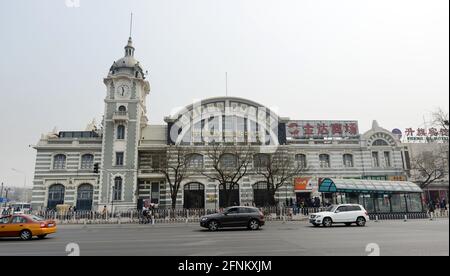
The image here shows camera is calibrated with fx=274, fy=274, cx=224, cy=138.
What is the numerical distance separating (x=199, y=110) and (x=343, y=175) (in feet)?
68.0

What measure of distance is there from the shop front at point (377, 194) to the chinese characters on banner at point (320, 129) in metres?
10.4

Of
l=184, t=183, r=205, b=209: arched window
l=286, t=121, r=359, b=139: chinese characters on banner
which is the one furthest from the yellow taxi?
l=286, t=121, r=359, b=139: chinese characters on banner

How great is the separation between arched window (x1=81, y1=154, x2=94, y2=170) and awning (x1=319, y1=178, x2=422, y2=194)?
1074 inches

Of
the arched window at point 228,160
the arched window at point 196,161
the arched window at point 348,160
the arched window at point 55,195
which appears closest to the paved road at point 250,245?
the arched window at point 228,160

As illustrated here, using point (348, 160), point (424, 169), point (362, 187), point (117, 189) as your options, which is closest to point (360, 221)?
point (362, 187)

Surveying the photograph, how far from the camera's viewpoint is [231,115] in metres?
36.2

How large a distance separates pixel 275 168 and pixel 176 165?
38.6 feet

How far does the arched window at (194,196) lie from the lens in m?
33.5

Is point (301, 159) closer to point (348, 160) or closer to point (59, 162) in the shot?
point (348, 160)

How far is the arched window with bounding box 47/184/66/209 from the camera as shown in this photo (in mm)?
32594

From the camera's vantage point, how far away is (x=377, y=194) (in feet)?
91.9

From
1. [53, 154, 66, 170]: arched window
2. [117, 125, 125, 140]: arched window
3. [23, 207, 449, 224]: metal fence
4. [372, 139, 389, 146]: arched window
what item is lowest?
[23, 207, 449, 224]: metal fence

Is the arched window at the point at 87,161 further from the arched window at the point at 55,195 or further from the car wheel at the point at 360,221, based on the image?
the car wheel at the point at 360,221

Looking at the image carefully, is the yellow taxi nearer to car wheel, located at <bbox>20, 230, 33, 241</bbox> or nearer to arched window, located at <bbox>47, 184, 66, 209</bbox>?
car wheel, located at <bbox>20, 230, 33, 241</bbox>
